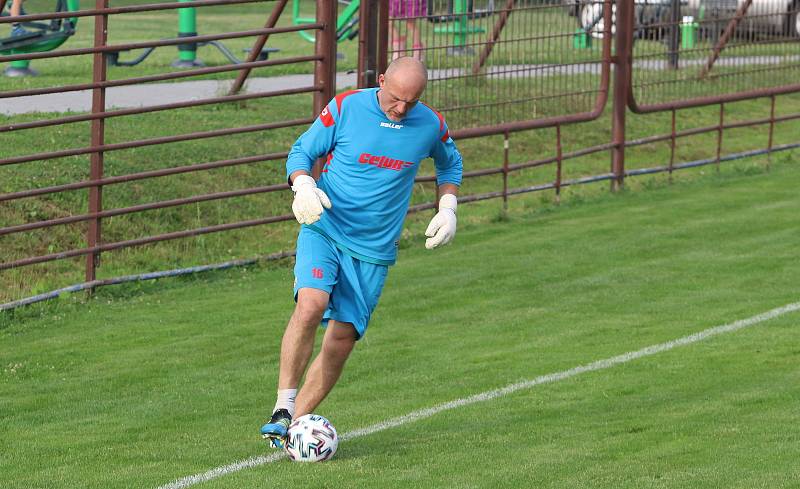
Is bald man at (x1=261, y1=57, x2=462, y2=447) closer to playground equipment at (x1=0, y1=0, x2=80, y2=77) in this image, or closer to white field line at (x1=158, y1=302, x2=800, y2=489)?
white field line at (x1=158, y1=302, x2=800, y2=489)

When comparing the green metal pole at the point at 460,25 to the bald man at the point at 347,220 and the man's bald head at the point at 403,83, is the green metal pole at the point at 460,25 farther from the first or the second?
the man's bald head at the point at 403,83

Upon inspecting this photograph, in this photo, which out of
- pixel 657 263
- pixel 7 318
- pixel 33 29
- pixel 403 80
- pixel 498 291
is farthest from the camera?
pixel 33 29

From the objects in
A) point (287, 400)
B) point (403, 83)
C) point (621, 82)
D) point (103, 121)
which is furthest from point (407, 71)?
point (621, 82)

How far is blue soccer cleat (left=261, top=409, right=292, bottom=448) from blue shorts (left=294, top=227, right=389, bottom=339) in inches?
19.2

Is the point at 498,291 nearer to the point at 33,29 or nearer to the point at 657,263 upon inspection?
the point at 657,263

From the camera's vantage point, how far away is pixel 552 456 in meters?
7.27

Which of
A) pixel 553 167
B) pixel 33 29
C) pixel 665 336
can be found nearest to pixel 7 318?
pixel 665 336

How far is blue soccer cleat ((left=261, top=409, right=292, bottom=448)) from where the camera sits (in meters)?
7.22

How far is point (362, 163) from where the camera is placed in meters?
7.36

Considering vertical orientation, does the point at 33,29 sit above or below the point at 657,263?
above

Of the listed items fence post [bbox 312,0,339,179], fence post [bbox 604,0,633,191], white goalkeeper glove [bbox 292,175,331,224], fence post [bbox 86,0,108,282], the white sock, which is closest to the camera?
white goalkeeper glove [bbox 292,175,331,224]

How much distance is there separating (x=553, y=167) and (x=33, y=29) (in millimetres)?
6072

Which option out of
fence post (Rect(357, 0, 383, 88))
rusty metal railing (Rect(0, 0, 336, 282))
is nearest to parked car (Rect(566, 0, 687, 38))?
fence post (Rect(357, 0, 383, 88))

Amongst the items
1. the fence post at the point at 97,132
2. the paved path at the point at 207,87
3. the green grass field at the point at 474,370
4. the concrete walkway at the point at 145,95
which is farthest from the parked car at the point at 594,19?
the fence post at the point at 97,132
